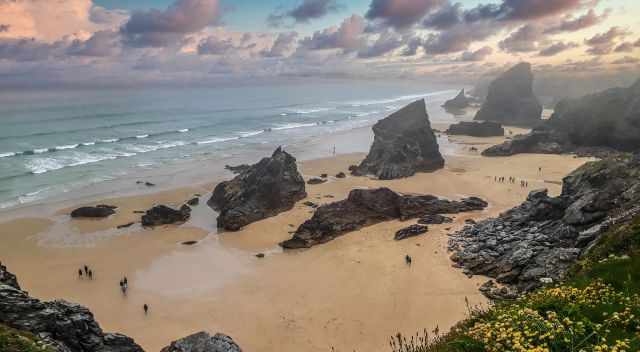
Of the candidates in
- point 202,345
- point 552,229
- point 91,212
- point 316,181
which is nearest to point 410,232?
point 552,229

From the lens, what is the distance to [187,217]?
45031 mm

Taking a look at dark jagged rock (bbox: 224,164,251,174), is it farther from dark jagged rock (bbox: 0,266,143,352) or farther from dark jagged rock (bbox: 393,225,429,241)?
dark jagged rock (bbox: 0,266,143,352)

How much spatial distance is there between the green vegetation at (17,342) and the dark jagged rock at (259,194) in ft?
93.8

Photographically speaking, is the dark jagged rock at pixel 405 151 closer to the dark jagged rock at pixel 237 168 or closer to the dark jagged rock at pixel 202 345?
the dark jagged rock at pixel 237 168

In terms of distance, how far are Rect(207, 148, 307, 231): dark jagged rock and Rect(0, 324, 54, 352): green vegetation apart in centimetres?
2859

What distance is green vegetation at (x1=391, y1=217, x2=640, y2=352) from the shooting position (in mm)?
8406

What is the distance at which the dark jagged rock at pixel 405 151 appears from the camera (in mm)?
59625

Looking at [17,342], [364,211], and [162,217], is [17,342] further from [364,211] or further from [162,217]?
[162,217]

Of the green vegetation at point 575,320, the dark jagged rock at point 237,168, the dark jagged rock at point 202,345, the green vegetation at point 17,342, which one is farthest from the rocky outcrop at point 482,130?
the green vegetation at point 17,342

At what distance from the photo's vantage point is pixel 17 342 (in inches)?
458

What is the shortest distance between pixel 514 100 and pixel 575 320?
5036 inches

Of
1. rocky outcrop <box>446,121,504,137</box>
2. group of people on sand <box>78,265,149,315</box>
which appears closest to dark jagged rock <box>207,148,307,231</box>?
group of people on sand <box>78,265,149,315</box>

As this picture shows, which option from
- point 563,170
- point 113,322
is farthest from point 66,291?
point 563,170

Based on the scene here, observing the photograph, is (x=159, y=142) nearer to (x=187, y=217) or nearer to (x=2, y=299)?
(x=187, y=217)
